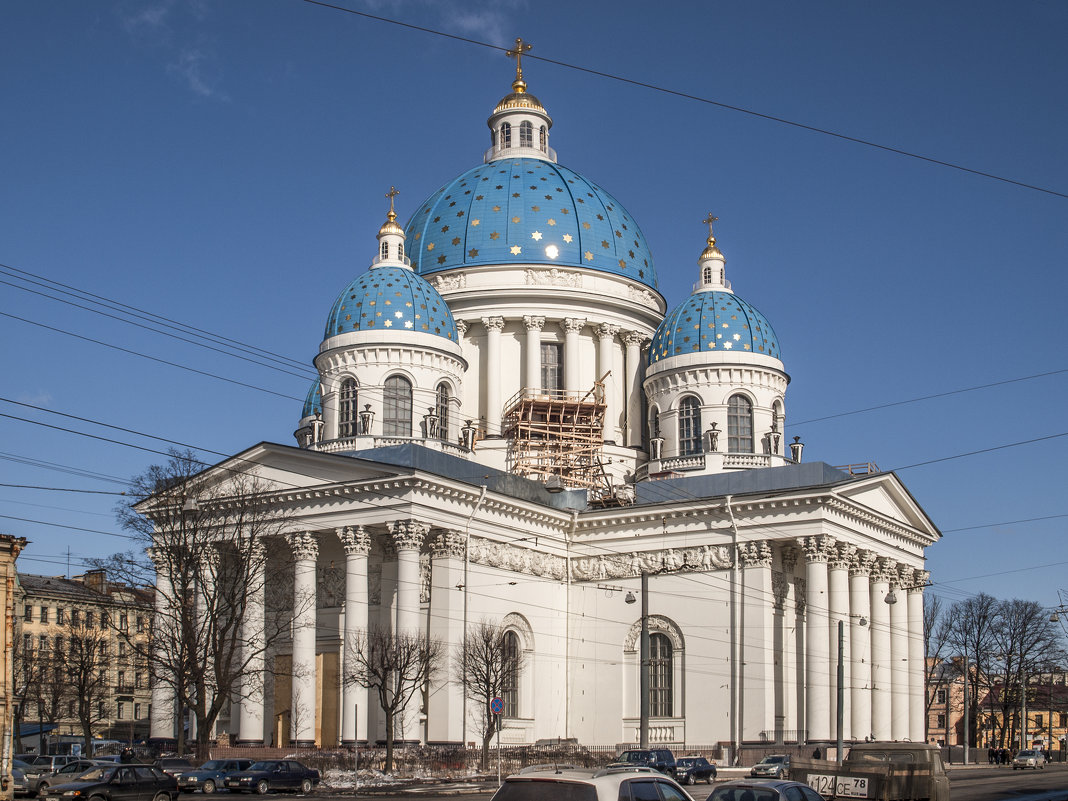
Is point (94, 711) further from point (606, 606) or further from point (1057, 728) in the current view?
point (1057, 728)

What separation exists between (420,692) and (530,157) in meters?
32.6

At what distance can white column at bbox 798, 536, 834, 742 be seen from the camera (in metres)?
51.2

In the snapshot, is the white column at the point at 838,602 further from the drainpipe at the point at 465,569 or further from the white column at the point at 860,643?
the drainpipe at the point at 465,569

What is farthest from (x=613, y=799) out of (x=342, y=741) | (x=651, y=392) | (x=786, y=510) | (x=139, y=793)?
(x=651, y=392)

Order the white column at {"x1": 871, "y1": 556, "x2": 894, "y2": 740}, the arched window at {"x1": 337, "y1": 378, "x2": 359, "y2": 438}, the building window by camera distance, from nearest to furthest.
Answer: the white column at {"x1": 871, "y1": 556, "x2": 894, "y2": 740}, the arched window at {"x1": 337, "y1": 378, "x2": 359, "y2": 438}, the building window

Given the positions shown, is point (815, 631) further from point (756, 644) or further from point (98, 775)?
point (98, 775)

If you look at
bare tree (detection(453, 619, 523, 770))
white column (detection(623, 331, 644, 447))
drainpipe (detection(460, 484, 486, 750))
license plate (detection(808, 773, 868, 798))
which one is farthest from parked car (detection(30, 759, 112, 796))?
white column (detection(623, 331, 644, 447))

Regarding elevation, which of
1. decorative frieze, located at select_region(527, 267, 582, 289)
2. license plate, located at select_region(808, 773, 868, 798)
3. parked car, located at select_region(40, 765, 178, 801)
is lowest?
parked car, located at select_region(40, 765, 178, 801)

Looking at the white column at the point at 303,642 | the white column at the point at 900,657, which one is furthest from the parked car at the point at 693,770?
the white column at the point at 900,657

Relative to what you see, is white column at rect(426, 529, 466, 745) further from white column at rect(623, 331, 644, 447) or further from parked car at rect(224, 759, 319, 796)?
white column at rect(623, 331, 644, 447)

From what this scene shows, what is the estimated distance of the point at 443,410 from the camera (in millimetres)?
59000

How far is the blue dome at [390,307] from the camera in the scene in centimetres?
5838

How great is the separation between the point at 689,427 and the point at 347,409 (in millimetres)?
15484

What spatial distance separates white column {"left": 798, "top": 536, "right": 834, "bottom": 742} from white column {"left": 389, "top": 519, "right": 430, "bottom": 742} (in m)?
14.7
